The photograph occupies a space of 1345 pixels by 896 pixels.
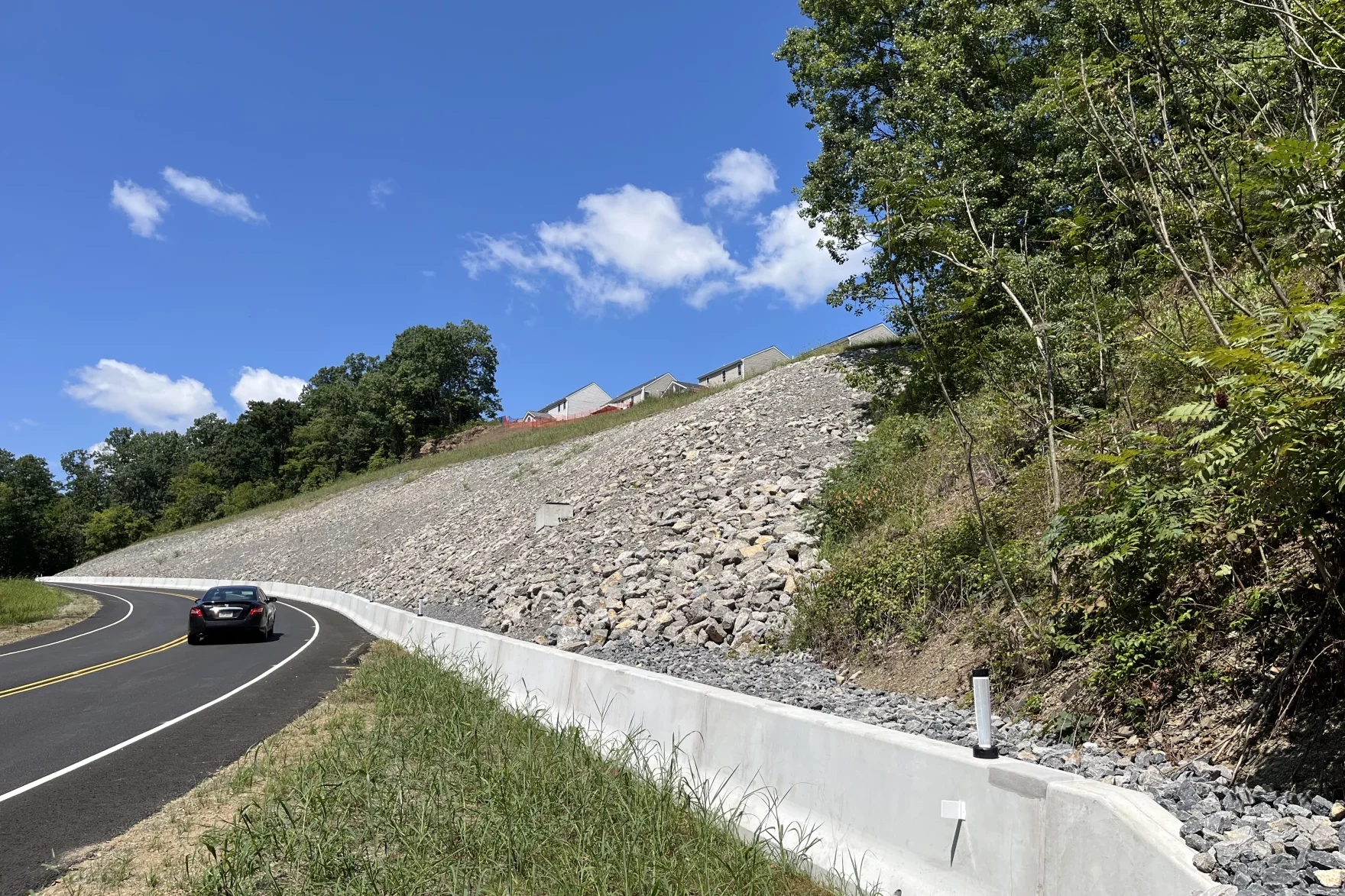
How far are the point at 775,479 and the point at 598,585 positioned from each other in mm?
4892

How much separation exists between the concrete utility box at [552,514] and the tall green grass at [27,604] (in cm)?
1682

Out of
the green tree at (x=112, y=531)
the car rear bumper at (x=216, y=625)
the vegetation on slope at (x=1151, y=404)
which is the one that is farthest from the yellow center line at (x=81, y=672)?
the green tree at (x=112, y=531)

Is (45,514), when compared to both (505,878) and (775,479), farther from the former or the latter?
(505,878)

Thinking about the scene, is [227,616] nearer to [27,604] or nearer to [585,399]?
[27,604]

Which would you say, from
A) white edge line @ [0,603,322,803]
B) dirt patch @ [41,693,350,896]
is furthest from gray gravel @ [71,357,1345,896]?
dirt patch @ [41,693,350,896]

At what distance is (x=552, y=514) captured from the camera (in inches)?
903

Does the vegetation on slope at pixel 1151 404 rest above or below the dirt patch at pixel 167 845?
above

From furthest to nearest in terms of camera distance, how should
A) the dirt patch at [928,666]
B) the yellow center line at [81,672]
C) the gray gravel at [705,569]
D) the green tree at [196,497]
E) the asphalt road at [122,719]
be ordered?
the green tree at [196,497] → the yellow center line at [81,672] → the dirt patch at [928,666] → the asphalt road at [122,719] → the gray gravel at [705,569]

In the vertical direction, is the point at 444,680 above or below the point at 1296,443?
below

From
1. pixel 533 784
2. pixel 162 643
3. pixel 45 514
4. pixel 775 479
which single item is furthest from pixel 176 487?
pixel 533 784

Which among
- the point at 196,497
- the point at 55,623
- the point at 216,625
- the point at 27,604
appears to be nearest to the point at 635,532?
the point at 216,625

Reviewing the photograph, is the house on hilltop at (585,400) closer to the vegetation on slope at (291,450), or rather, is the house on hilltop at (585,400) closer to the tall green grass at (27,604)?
the vegetation on slope at (291,450)

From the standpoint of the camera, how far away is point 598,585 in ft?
51.1

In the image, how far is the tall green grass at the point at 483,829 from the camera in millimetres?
4477
